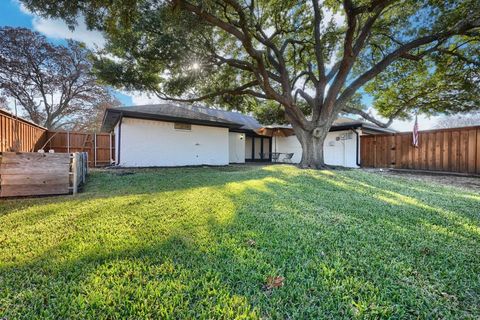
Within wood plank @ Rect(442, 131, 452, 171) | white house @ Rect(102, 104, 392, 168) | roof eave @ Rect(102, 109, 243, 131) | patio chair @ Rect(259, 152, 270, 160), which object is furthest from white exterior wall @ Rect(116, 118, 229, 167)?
wood plank @ Rect(442, 131, 452, 171)

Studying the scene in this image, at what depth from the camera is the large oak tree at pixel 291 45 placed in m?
6.71

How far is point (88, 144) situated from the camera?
486 inches

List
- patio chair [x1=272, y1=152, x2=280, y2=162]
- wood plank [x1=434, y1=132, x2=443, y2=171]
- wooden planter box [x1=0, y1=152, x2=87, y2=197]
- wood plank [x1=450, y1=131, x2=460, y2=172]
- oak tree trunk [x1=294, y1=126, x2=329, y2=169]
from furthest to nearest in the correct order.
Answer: patio chair [x1=272, y1=152, x2=280, y2=162], wood plank [x1=434, y1=132, x2=443, y2=171], oak tree trunk [x1=294, y1=126, x2=329, y2=169], wood plank [x1=450, y1=131, x2=460, y2=172], wooden planter box [x1=0, y1=152, x2=87, y2=197]

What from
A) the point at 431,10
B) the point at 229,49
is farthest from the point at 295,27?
the point at 431,10

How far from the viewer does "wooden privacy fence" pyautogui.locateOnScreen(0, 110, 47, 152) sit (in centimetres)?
675

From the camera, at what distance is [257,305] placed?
52.2 inches

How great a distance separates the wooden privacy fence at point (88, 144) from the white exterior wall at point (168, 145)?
3.50 m

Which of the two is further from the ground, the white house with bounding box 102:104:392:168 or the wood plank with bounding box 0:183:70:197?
the white house with bounding box 102:104:392:168

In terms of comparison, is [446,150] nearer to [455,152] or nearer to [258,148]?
[455,152]

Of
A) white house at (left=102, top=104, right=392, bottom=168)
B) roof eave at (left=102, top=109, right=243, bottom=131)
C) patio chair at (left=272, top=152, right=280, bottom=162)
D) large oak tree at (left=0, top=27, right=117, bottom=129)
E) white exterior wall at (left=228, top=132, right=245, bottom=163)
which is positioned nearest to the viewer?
roof eave at (left=102, top=109, right=243, bottom=131)

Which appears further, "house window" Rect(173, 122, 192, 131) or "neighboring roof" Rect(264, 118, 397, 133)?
"neighboring roof" Rect(264, 118, 397, 133)

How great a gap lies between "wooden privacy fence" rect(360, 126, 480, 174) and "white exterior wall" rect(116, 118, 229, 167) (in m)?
8.54

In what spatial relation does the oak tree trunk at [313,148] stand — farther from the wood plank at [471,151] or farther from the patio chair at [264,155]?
the patio chair at [264,155]

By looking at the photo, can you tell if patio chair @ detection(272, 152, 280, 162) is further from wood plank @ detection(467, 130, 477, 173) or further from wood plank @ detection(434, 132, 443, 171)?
wood plank @ detection(467, 130, 477, 173)
